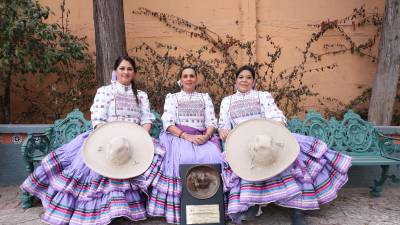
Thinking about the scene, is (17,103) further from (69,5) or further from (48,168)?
(48,168)

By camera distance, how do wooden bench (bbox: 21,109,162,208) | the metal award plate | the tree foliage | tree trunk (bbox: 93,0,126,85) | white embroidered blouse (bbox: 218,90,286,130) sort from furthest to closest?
tree trunk (bbox: 93,0,126,85) < the tree foliage < wooden bench (bbox: 21,109,162,208) < white embroidered blouse (bbox: 218,90,286,130) < the metal award plate

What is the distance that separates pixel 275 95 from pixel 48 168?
10.5 feet

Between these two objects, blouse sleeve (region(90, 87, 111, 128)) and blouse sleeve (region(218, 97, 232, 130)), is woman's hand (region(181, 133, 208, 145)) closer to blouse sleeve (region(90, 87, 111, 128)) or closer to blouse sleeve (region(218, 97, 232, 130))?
blouse sleeve (region(218, 97, 232, 130))

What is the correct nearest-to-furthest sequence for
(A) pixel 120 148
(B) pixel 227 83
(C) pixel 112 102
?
(A) pixel 120 148 < (C) pixel 112 102 < (B) pixel 227 83

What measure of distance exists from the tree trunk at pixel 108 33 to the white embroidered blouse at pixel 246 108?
164 cm

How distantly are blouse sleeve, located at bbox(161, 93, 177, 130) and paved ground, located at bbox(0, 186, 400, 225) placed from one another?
0.96 meters

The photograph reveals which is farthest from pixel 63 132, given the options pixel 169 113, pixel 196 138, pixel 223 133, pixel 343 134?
pixel 343 134

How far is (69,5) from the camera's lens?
5375mm

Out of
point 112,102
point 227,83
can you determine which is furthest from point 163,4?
point 112,102

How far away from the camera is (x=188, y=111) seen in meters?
3.75

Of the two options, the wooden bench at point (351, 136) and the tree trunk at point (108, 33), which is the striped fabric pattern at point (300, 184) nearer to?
the wooden bench at point (351, 136)

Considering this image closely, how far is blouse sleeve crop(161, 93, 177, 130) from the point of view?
3.72 meters

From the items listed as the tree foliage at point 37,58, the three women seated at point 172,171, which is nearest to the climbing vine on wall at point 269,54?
the tree foliage at point 37,58

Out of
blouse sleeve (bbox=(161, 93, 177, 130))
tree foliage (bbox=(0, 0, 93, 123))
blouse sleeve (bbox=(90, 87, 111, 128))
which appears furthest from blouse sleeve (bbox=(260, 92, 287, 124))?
tree foliage (bbox=(0, 0, 93, 123))
